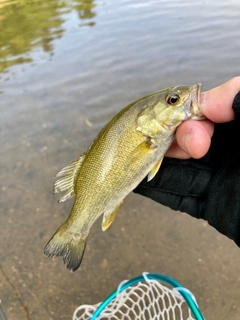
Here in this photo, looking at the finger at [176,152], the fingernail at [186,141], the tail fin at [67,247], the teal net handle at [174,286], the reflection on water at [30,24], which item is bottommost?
the teal net handle at [174,286]

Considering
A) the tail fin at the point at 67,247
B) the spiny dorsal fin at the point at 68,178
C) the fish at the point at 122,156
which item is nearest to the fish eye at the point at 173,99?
the fish at the point at 122,156

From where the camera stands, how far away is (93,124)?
6.32m

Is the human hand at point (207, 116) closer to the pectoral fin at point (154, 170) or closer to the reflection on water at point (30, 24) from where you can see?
the pectoral fin at point (154, 170)

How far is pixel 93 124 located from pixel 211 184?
411 cm

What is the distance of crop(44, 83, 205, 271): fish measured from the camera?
82.6 inches

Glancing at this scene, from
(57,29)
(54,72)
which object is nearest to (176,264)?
(54,72)

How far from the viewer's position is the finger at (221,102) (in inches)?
79.6

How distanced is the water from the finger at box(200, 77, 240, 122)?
2278mm

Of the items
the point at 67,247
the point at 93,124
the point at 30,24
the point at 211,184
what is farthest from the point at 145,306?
the point at 30,24

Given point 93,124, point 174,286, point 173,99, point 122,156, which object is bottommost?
point 93,124

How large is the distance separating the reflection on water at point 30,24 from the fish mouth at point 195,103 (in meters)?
7.89

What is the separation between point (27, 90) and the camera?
767 centimetres

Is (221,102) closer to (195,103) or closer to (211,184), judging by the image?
(195,103)

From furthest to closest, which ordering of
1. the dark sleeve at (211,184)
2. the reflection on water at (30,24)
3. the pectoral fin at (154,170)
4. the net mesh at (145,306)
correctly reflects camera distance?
the reflection on water at (30,24), the net mesh at (145,306), the dark sleeve at (211,184), the pectoral fin at (154,170)
